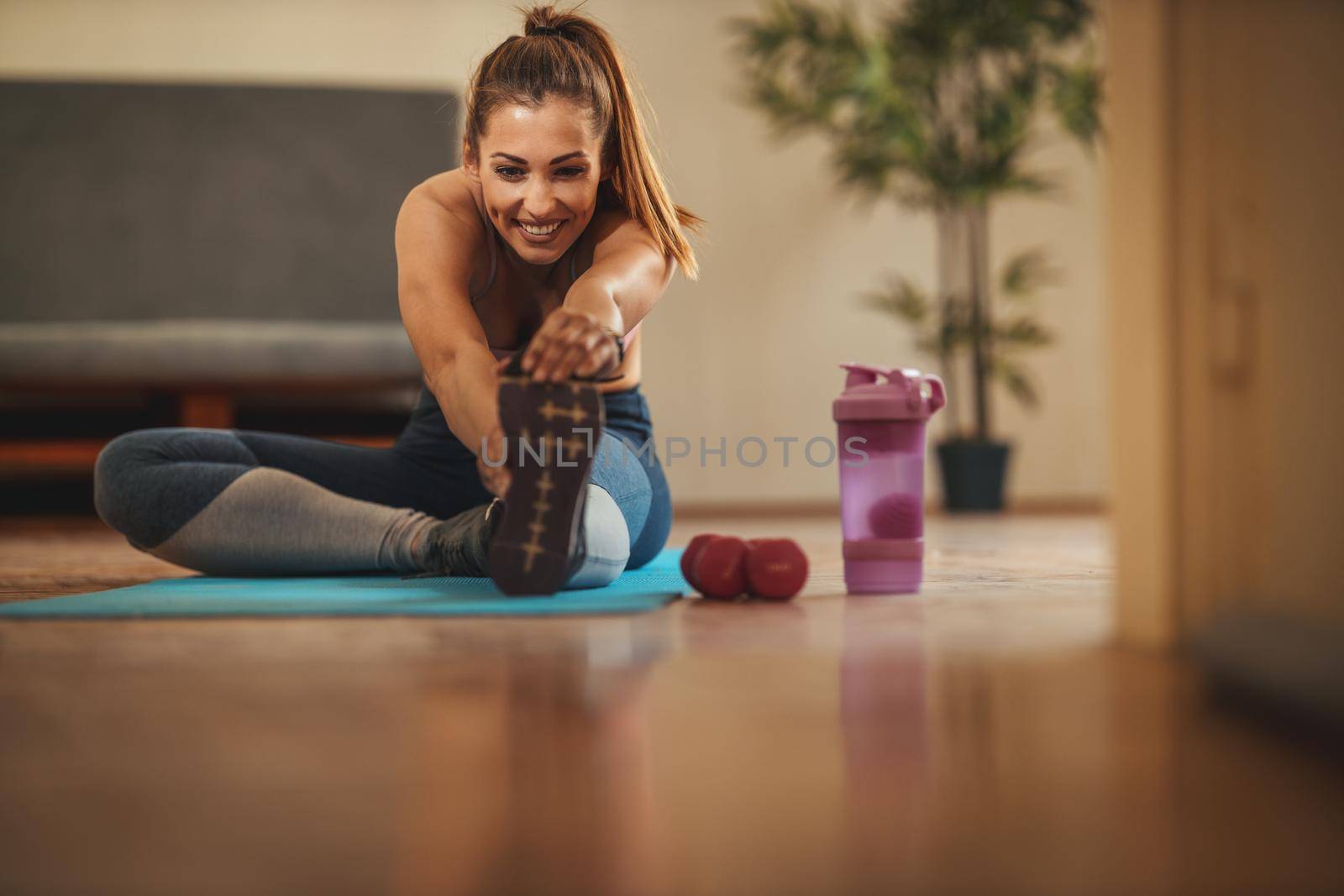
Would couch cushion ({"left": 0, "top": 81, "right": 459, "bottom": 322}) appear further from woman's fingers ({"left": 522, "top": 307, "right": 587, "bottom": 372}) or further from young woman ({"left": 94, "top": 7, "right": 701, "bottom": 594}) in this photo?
woman's fingers ({"left": 522, "top": 307, "right": 587, "bottom": 372})

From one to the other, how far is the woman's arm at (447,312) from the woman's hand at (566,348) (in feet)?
0.19

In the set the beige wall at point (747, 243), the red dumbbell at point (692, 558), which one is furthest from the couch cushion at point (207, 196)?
the red dumbbell at point (692, 558)

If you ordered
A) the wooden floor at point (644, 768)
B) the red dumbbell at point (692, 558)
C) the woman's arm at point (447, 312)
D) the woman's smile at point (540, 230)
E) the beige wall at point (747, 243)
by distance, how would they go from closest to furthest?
the wooden floor at point (644, 768)
the woman's arm at point (447, 312)
the red dumbbell at point (692, 558)
the woman's smile at point (540, 230)
the beige wall at point (747, 243)

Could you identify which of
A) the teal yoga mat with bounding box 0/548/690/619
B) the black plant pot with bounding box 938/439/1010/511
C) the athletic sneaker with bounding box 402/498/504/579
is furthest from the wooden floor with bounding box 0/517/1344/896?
the black plant pot with bounding box 938/439/1010/511

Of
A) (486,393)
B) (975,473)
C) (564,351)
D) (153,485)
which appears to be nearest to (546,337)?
(564,351)

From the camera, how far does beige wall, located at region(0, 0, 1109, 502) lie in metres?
4.38

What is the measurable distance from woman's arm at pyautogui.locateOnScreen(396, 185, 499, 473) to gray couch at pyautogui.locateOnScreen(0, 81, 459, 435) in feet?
9.16

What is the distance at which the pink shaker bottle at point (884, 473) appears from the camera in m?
1.30

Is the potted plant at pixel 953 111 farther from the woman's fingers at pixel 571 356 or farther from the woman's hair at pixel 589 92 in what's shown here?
the woman's fingers at pixel 571 356

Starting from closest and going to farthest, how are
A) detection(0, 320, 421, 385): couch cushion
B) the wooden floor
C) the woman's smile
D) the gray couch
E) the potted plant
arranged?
the wooden floor
the woman's smile
detection(0, 320, 421, 385): couch cushion
the potted plant
the gray couch

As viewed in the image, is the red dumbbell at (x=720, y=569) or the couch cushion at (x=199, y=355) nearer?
the red dumbbell at (x=720, y=569)

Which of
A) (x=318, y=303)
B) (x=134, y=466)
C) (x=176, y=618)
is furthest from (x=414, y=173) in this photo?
(x=176, y=618)

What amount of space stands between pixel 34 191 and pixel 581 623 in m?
3.74

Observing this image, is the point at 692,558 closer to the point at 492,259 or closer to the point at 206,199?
the point at 492,259
